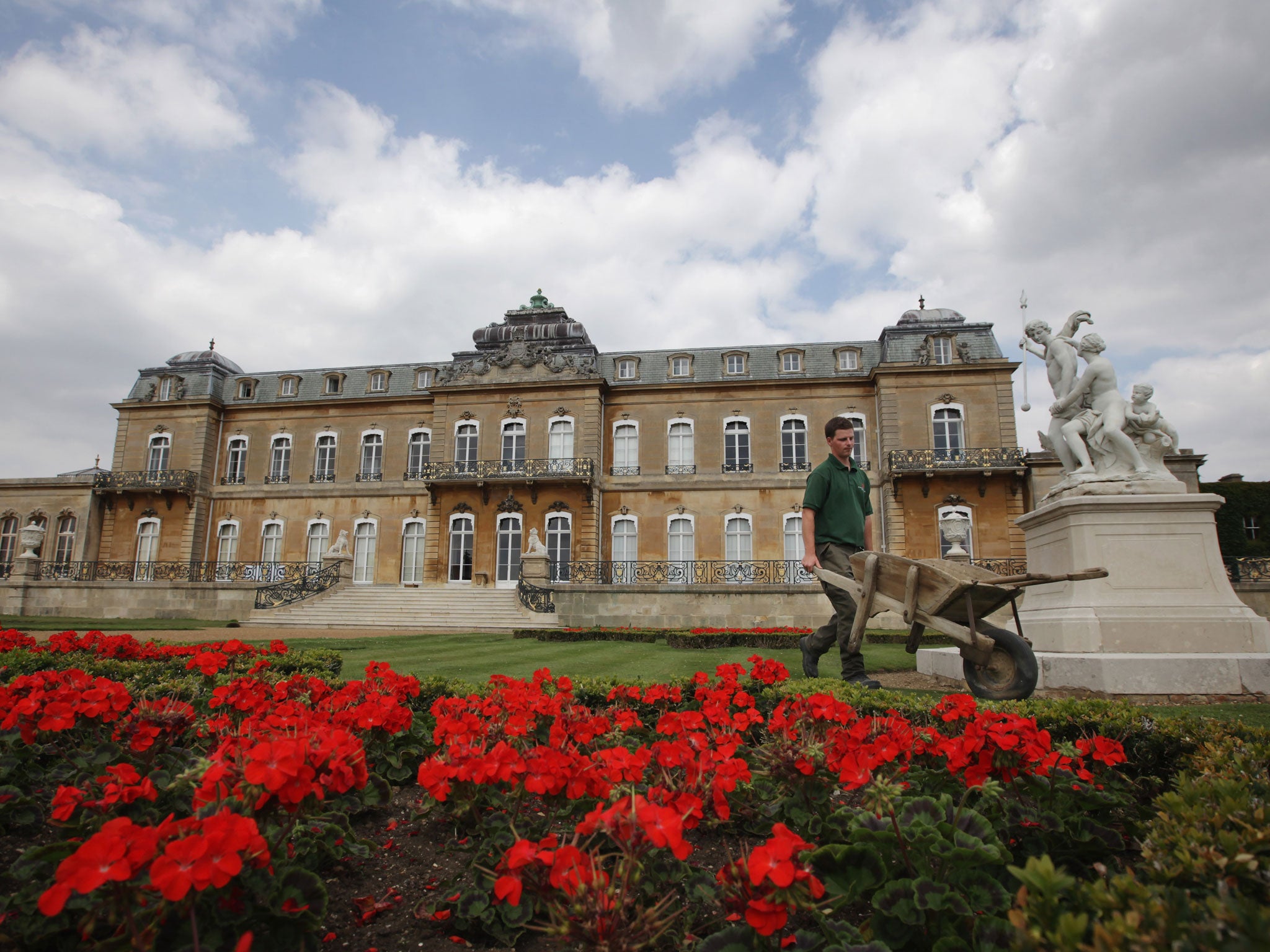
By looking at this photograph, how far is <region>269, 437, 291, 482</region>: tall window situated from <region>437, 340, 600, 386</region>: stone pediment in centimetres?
738

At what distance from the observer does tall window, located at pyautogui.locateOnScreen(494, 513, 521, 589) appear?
85.6ft

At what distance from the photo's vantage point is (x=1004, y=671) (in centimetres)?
512

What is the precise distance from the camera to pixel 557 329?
30.2m

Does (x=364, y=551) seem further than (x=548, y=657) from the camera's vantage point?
Yes

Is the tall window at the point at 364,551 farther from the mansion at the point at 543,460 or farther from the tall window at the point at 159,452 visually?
the tall window at the point at 159,452

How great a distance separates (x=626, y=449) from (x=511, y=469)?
4350 mm

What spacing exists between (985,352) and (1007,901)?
2709cm

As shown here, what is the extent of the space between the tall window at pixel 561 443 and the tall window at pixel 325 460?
9285 millimetres

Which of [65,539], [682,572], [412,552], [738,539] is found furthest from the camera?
[65,539]

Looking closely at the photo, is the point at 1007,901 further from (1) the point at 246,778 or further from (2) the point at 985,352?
(2) the point at 985,352

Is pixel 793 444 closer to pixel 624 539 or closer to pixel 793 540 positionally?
pixel 793 540

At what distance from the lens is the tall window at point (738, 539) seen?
25812 millimetres

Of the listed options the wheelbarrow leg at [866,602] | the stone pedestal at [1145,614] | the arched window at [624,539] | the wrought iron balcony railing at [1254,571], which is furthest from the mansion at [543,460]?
the wheelbarrow leg at [866,602]

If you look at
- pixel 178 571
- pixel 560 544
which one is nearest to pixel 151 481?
pixel 178 571
